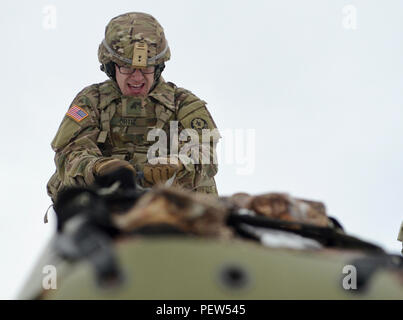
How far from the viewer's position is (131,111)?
850cm

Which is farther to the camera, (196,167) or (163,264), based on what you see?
(196,167)

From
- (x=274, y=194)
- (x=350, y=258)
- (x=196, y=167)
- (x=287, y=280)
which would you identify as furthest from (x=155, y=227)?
(x=196, y=167)

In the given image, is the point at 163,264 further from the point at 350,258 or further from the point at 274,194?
the point at 274,194

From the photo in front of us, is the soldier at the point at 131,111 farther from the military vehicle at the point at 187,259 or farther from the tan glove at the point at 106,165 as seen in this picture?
the military vehicle at the point at 187,259

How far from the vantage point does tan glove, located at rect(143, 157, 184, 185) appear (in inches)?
274

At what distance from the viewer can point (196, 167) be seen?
25.6 ft

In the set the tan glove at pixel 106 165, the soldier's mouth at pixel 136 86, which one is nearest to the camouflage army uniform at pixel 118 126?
the soldier's mouth at pixel 136 86

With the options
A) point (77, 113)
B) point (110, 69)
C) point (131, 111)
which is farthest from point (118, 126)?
point (110, 69)

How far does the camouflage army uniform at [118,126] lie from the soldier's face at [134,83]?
88mm

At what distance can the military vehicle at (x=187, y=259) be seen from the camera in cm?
270

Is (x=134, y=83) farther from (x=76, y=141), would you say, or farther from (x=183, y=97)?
(x=76, y=141)

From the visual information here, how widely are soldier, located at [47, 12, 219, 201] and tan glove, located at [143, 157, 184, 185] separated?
64 centimetres

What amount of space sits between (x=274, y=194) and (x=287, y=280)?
3.96 feet
